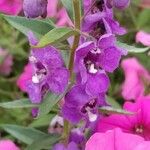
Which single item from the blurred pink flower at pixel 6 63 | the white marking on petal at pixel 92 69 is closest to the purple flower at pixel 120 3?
the white marking on petal at pixel 92 69

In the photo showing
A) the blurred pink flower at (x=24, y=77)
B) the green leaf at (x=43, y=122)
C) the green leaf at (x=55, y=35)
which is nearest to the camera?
the green leaf at (x=55, y=35)

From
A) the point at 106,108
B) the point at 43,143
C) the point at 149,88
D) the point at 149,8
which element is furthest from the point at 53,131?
the point at 149,8

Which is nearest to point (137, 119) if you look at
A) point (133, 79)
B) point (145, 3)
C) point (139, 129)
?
point (139, 129)

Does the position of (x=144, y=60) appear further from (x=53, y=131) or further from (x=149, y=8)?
(x=53, y=131)

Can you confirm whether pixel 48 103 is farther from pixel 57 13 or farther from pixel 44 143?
pixel 57 13

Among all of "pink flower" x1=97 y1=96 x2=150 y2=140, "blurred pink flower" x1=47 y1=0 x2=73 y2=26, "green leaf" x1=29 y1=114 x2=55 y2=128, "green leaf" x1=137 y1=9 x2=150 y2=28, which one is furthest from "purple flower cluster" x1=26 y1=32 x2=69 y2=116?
"green leaf" x1=137 y1=9 x2=150 y2=28

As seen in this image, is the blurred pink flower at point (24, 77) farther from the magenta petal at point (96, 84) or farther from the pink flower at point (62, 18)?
the magenta petal at point (96, 84)
